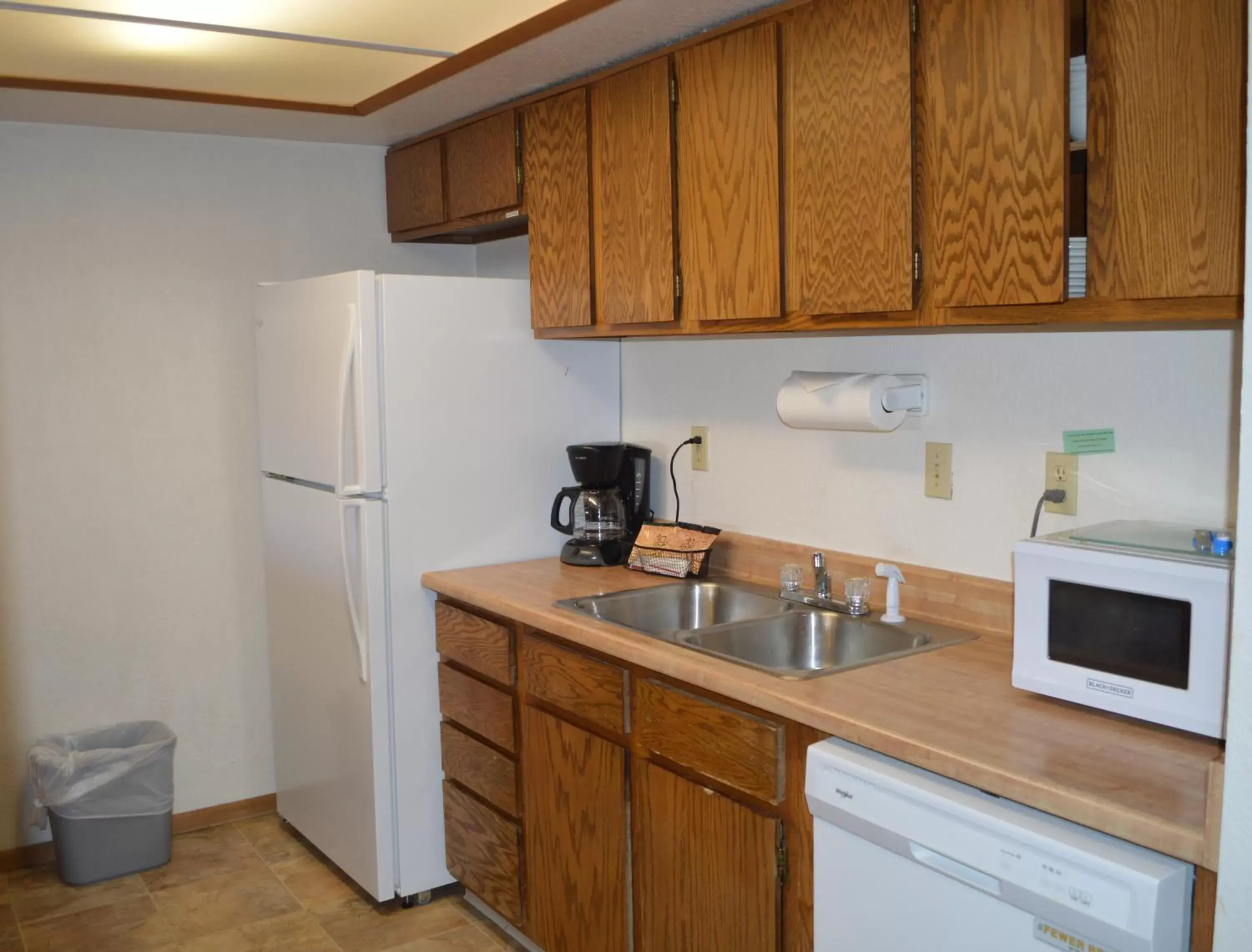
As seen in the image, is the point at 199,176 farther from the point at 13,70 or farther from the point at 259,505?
the point at 259,505

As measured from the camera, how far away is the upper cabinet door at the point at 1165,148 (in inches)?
62.9

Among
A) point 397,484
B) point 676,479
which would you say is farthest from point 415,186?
point 676,479

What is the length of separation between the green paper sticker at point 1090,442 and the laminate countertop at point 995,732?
0.40 metres

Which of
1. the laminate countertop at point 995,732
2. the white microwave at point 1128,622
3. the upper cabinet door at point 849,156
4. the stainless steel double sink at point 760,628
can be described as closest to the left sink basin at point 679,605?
the stainless steel double sink at point 760,628

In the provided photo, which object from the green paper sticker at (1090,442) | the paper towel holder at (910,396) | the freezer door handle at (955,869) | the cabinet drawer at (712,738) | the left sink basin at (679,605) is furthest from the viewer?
the left sink basin at (679,605)

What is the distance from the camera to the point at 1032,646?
1854 mm

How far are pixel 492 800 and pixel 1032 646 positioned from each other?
151 centimetres

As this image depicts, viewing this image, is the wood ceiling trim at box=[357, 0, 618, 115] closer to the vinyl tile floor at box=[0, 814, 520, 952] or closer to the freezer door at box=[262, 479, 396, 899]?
the freezer door at box=[262, 479, 396, 899]

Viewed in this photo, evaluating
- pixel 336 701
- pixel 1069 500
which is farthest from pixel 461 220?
pixel 1069 500

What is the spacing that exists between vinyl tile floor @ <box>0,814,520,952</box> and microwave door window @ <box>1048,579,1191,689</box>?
1.73 metres

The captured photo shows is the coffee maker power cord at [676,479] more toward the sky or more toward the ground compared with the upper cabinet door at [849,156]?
more toward the ground

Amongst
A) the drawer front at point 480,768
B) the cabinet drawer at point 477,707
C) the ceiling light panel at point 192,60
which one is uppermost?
Result: the ceiling light panel at point 192,60

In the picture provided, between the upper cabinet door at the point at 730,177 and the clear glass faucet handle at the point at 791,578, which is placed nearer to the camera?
the upper cabinet door at the point at 730,177

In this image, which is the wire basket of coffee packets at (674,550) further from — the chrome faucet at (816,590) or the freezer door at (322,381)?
the freezer door at (322,381)
